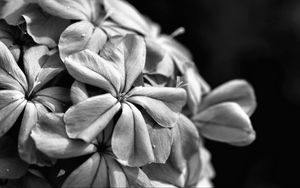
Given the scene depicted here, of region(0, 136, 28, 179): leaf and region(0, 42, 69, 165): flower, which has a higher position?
region(0, 42, 69, 165): flower

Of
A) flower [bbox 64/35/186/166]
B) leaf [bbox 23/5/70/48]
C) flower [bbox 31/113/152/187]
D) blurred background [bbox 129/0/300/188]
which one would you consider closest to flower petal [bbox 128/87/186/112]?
flower [bbox 64/35/186/166]

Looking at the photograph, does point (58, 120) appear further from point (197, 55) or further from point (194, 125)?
point (197, 55)

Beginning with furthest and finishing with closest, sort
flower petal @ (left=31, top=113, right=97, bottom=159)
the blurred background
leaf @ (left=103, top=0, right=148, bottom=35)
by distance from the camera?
the blurred background → leaf @ (left=103, top=0, right=148, bottom=35) → flower petal @ (left=31, top=113, right=97, bottom=159)

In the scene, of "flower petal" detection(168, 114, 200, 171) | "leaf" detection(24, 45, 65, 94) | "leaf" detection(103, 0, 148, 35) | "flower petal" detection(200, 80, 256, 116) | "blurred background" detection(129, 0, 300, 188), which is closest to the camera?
"leaf" detection(24, 45, 65, 94)

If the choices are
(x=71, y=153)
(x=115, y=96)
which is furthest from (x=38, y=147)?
(x=115, y=96)

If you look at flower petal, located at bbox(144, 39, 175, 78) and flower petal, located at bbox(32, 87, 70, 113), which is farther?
flower petal, located at bbox(144, 39, 175, 78)

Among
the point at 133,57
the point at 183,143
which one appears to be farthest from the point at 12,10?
the point at 183,143

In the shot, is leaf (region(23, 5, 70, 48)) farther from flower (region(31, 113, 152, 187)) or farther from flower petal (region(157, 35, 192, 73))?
flower petal (region(157, 35, 192, 73))

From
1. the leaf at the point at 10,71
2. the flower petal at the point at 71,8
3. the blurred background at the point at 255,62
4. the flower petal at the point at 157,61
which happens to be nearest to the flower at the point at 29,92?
the leaf at the point at 10,71
